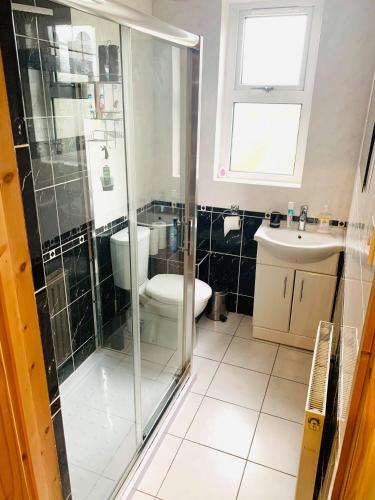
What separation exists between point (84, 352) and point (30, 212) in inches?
52.9

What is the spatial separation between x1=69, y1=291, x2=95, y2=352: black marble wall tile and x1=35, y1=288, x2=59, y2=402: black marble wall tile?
882mm

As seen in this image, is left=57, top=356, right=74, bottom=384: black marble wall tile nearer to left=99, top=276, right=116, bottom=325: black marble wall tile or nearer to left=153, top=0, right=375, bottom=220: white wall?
left=99, top=276, right=116, bottom=325: black marble wall tile

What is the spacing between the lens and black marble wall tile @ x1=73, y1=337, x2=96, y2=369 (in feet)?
6.49

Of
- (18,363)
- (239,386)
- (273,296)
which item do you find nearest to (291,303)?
(273,296)

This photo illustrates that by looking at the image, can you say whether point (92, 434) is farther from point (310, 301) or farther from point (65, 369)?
point (310, 301)

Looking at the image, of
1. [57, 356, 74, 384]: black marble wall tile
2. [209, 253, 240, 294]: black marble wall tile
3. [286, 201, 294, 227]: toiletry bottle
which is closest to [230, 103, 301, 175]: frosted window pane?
[286, 201, 294, 227]: toiletry bottle

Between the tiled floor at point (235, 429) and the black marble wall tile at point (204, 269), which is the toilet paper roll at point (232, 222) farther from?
the tiled floor at point (235, 429)

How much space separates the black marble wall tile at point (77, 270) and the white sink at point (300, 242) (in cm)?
112

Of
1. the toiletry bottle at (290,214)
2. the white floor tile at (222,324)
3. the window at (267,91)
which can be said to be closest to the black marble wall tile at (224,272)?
the white floor tile at (222,324)

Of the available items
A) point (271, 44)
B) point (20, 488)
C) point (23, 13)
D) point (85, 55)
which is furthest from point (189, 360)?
point (271, 44)

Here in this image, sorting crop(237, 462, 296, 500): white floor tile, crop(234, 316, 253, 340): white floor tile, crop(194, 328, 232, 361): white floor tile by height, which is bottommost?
crop(237, 462, 296, 500): white floor tile

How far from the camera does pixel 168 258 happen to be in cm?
220

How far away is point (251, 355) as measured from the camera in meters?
2.65

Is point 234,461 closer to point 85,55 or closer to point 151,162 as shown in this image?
point 151,162
